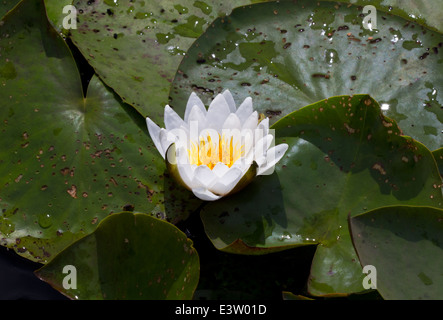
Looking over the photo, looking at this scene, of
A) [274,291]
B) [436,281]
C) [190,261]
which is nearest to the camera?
[436,281]

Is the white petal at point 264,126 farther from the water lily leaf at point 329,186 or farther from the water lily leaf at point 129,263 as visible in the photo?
the water lily leaf at point 129,263

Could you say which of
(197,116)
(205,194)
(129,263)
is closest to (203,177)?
(205,194)

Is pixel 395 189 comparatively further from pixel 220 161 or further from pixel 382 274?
pixel 220 161

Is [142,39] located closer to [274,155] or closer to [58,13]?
[58,13]

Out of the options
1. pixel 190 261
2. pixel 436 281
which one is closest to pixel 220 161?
pixel 190 261

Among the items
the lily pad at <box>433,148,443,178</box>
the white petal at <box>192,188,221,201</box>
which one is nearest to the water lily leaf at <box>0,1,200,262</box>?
the white petal at <box>192,188,221,201</box>
